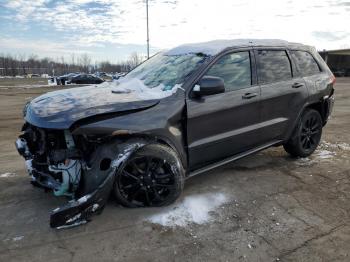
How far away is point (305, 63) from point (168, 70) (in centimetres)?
244

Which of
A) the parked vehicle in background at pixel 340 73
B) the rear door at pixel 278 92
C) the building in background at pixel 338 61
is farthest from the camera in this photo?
the building in background at pixel 338 61

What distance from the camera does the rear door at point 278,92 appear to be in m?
4.93

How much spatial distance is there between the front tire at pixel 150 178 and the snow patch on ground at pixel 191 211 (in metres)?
0.15

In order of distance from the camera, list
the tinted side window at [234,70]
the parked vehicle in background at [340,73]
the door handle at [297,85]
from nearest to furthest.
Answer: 1. the tinted side window at [234,70]
2. the door handle at [297,85]
3. the parked vehicle in background at [340,73]

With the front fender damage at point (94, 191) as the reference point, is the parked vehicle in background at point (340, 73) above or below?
below

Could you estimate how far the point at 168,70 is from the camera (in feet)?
15.0

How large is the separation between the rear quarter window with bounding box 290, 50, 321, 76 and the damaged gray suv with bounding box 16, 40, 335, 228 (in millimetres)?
105

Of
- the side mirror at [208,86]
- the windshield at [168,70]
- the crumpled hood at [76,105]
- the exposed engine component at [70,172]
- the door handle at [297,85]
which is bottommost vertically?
the exposed engine component at [70,172]

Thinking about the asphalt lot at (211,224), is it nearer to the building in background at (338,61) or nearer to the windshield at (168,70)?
the windshield at (168,70)

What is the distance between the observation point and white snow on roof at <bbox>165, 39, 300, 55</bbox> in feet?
15.0

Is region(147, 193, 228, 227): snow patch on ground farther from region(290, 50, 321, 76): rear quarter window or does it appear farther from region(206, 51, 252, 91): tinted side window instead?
region(290, 50, 321, 76): rear quarter window

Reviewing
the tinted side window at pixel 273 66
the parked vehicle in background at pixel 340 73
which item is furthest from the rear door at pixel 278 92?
the parked vehicle in background at pixel 340 73

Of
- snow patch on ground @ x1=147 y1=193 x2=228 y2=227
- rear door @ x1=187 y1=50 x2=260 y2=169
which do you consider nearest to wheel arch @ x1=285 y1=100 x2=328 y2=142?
rear door @ x1=187 y1=50 x2=260 y2=169

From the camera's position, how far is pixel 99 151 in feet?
11.7
